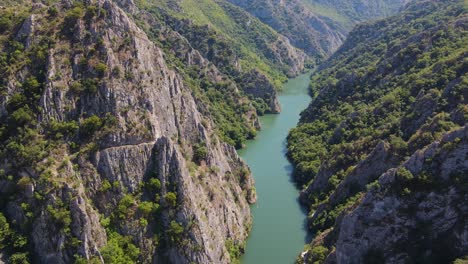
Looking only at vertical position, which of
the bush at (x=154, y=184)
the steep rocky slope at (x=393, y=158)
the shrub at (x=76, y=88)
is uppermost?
the steep rocky slope at (x=393, y=158)

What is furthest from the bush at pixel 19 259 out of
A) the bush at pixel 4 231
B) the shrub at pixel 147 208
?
the shrub at pixel 147 208

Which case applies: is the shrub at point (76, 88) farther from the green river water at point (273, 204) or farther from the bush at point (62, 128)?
the green river water at point (273, 204)

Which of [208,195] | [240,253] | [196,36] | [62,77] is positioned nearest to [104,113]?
[62,77]

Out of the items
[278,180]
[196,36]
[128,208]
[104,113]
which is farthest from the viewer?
[196,36]

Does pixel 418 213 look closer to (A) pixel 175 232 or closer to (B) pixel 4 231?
(A) pixel 175 232

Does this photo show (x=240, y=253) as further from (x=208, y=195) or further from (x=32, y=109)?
(x=32, y=109)

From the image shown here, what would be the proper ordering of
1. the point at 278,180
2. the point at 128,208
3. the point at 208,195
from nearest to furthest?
the point at 128,208, the point at 208,195, the point at 278,180

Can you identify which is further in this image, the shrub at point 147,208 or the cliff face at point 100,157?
the shrub at point 147,208
